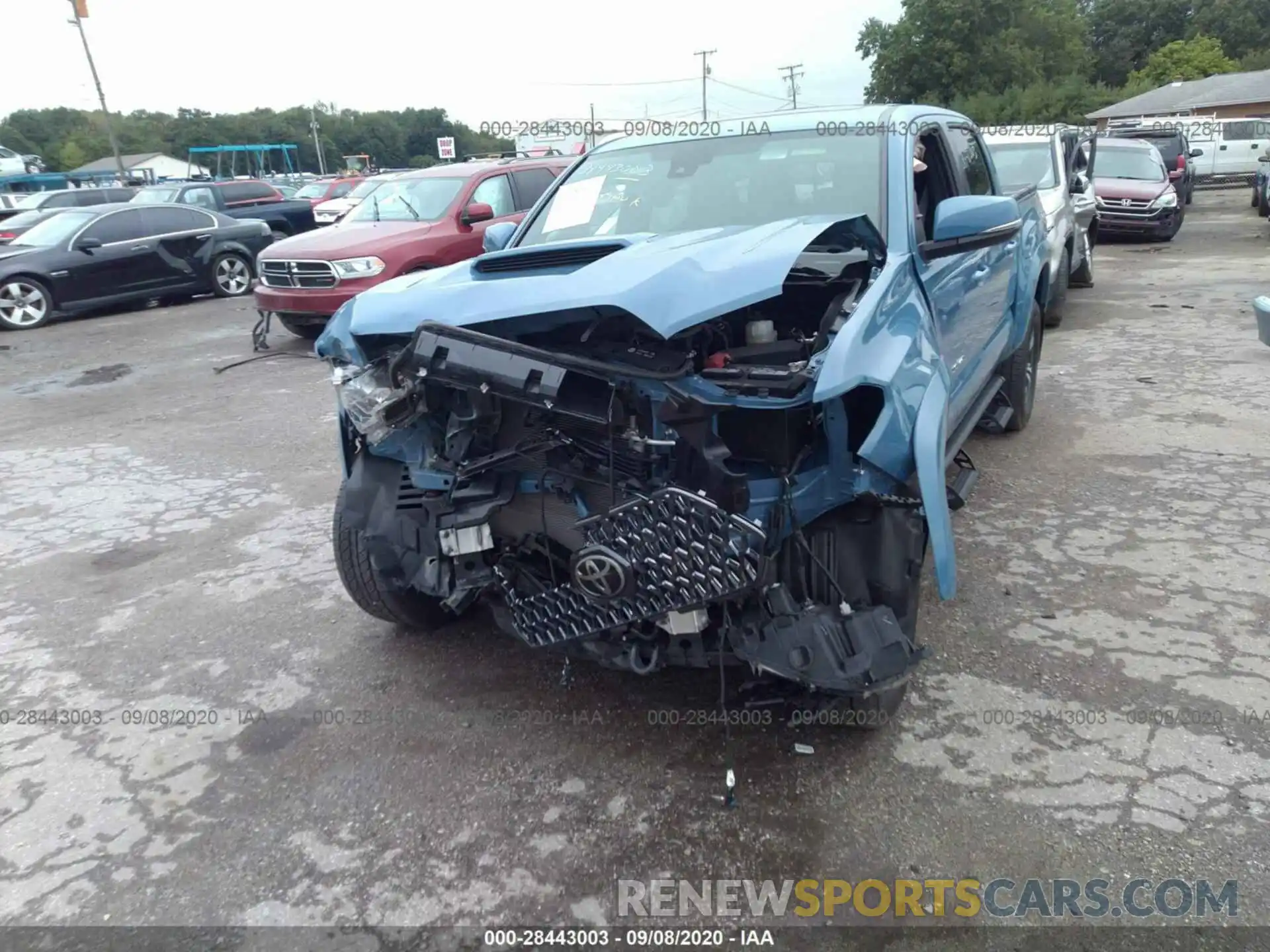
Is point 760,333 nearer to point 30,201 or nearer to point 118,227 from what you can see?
point 118,227

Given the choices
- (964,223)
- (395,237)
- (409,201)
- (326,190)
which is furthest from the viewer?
(326,190)

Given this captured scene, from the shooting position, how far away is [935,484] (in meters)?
2.46

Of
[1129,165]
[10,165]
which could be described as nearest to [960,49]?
[1129,165]

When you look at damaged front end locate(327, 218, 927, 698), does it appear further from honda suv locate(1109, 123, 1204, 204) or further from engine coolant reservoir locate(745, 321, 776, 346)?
honda suv locate(1109, 123, 1204, 204)

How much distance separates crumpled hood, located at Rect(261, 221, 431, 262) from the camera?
29.7 ft

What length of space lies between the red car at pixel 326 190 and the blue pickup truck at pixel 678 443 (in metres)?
18.0

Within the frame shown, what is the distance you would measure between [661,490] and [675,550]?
0.55 ft

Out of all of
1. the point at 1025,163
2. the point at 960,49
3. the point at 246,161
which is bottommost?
the point at 246,161

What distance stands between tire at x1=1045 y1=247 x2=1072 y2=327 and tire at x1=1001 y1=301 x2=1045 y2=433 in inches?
114

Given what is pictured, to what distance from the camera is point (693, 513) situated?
2.43m

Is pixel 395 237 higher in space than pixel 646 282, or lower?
lower

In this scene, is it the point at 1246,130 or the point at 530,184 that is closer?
the point at 530,184

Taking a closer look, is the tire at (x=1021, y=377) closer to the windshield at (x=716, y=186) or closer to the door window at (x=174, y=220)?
the windshield at (x=716, y=186)

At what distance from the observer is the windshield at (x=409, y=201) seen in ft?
32.4
